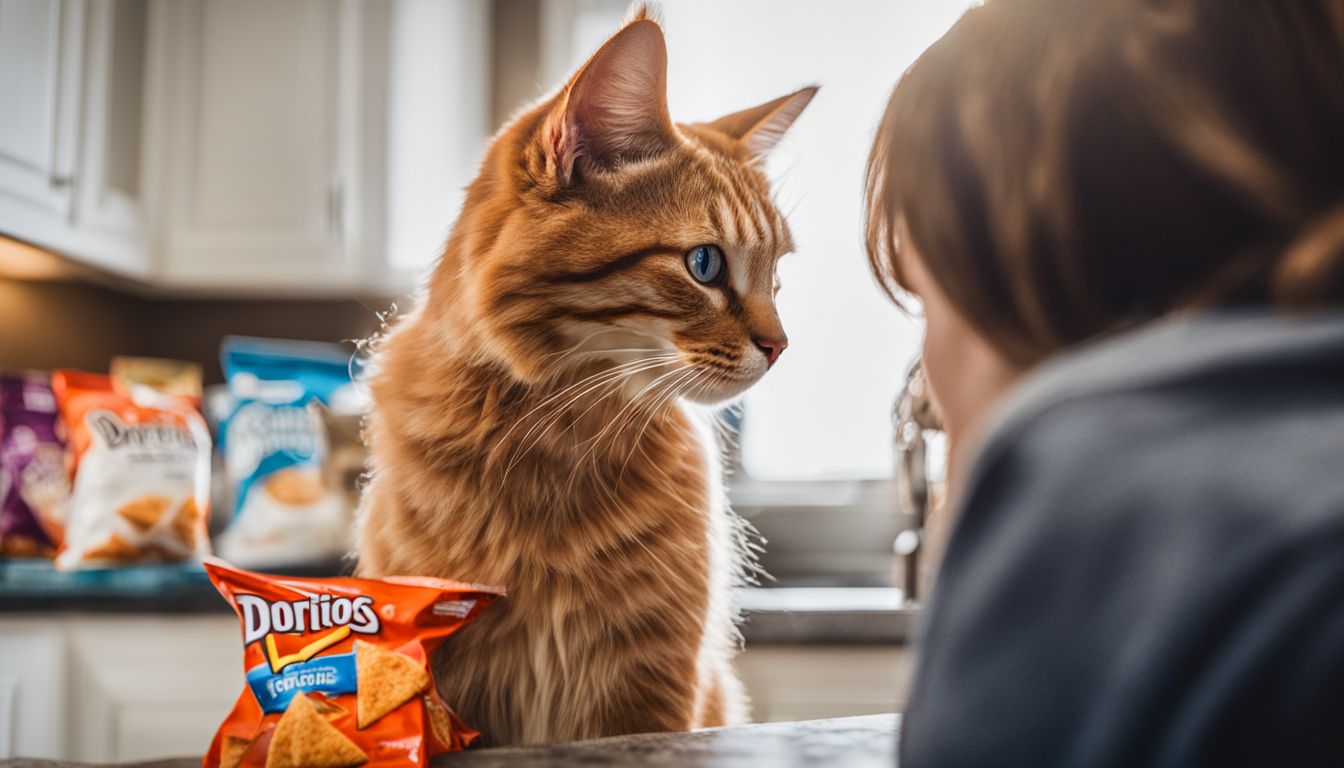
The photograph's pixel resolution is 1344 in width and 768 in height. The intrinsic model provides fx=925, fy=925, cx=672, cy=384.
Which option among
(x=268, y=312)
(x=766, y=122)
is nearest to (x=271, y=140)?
(x=268, y=312)

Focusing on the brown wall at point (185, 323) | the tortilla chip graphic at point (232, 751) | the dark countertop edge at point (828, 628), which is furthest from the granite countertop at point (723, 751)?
the brown wall at point (185, 323)

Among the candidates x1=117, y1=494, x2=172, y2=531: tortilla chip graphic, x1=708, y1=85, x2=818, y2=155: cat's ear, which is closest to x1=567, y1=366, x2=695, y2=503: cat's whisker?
x1=708, y1=85, x2=818, y2=155: cat's ear

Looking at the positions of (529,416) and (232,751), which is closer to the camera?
(232,751)

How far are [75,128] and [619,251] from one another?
5.51ft

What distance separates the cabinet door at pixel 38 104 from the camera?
5.57 ft

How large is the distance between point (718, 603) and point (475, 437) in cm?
28

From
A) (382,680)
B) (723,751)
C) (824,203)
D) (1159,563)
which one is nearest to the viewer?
(1159,563)

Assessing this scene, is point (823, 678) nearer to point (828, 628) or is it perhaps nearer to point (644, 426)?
point (828, 628)

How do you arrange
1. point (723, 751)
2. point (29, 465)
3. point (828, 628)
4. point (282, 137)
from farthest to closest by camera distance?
1. point (282, 137)
2. point (29, 465)
3. point (828, 628)
4. point (723, 751)

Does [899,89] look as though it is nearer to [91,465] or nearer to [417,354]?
[417,354]

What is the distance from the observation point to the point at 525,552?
29.5 inches

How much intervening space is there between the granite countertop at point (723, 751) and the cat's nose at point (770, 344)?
32 cm

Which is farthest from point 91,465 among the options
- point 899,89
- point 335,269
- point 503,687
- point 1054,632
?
point 1054,632

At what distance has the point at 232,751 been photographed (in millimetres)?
633
